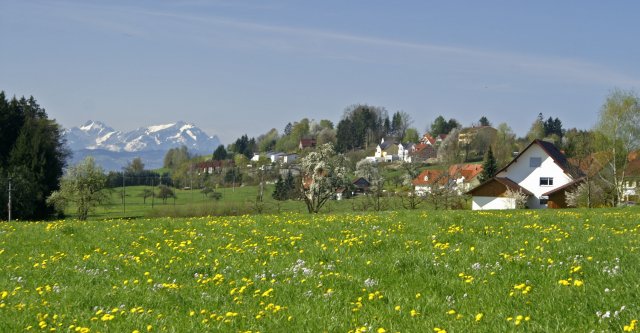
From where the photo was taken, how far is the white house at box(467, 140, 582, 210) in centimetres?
7681

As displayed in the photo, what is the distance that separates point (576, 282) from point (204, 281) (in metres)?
6.04

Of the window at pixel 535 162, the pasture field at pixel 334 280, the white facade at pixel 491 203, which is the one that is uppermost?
the window at pixel 535 162

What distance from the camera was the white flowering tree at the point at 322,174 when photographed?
63.5 m

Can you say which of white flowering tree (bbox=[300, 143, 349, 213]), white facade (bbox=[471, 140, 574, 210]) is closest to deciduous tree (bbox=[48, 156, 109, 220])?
white flowering tree (bbox=[300, 143, 349, 213])

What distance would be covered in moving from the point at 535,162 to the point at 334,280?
76220 millimetres

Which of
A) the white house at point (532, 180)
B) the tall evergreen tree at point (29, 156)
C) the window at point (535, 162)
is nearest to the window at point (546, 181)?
the white house at point (532, 180)

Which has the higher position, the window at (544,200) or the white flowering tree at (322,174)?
the white flowering tree at (322,174)

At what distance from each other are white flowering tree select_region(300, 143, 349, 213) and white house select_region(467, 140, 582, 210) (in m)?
19.5

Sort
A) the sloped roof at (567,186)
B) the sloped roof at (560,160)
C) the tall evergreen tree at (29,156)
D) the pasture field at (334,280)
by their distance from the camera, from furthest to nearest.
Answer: the sloped roof at (560,160)
the sloped roof at (567,186)
the tall evergreen tree at (29,156)
the pasture field at (334,280)

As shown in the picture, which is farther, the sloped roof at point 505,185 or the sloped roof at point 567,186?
the sloped roof at point 505,185

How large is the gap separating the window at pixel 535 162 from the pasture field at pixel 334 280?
6606 cm

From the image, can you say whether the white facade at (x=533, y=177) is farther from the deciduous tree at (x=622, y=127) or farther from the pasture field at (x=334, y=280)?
the pasture field at (x=334, y=280)

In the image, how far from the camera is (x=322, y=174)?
66.0 metres

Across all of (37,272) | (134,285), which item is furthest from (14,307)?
(37,272)
